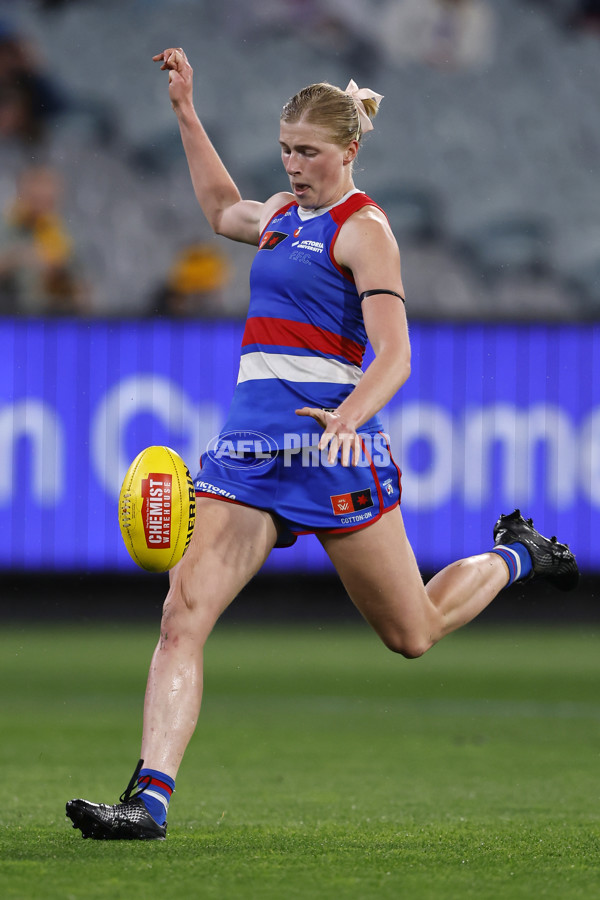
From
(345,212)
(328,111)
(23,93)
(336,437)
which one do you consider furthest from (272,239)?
(23,93)

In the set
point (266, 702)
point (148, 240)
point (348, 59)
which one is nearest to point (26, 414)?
point (148, 240)

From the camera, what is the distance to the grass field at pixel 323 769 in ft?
12.4

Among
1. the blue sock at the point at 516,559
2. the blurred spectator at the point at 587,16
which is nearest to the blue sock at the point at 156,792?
the blue sock at the point at 516,559

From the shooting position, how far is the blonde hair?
450 centimetres

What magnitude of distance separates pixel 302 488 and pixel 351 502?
16 centimetres

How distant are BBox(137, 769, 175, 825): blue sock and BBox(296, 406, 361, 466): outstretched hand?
3.53 ft

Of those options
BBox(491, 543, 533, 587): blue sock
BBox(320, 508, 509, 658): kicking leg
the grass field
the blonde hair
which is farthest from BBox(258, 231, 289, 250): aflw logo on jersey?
the grass field

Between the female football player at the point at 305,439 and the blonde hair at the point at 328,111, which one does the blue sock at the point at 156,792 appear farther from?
the blonde hair at the point at 328,111

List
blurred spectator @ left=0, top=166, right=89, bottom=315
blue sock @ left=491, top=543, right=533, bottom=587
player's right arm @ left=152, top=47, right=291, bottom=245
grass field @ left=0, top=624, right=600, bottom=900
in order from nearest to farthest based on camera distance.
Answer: grass field @ left=0, top=624, right=600, bottom=900 → player's right arm @ left=152, top=47, right=291, bottom=245 → blue sock @ left=491, top=543, right=533, bottom=587 → blurred spectator @ left=0, top=166, right=89, bottom=315

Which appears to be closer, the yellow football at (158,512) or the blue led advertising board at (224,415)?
the yellow football at (158,512)

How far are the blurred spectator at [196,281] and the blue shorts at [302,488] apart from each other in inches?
417

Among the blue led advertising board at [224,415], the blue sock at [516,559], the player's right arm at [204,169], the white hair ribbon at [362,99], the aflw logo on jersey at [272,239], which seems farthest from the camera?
the blue led advertising board at [224,415]

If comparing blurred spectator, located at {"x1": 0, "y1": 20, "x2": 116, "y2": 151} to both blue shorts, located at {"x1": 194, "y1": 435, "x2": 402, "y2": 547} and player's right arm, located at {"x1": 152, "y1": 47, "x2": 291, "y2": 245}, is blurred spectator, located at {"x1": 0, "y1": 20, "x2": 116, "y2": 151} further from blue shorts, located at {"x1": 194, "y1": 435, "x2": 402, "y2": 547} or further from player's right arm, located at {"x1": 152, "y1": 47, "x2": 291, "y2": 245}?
blue shorts, located at {"x1": 194, "y1": 435, "x2": 402, "y2": 547}

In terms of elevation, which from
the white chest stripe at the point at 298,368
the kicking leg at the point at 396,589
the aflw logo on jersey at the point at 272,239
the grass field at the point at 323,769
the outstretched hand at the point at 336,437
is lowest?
the grass field at the point at 323,769
